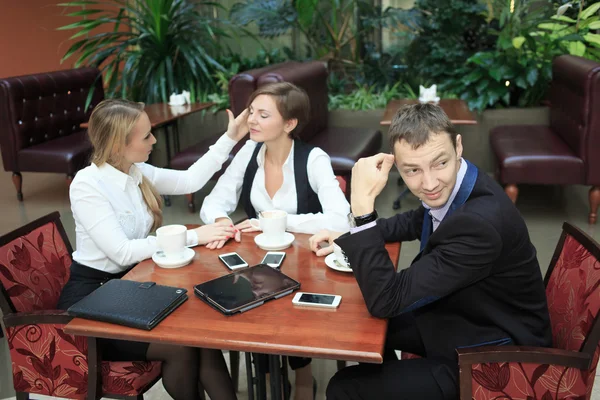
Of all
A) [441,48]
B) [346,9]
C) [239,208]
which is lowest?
[239,208]

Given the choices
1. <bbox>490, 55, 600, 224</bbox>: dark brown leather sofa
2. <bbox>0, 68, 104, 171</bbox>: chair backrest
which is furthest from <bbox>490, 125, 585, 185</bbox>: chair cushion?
<bbox>0, 68, 104, 171</bbox>: chair backrest

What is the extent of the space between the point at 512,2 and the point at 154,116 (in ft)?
12.2

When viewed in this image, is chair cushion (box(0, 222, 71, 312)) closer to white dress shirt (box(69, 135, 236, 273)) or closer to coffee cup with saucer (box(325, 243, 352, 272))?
white dress shirt (box(69, 135, 236, 273))

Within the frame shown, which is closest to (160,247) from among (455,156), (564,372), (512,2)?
(455,156)

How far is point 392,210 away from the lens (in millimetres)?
4758

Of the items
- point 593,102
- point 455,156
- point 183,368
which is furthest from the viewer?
point 593,102

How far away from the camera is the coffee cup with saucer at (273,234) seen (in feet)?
6.28

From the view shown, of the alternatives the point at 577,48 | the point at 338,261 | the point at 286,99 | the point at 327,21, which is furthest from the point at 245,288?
the point at 327,21

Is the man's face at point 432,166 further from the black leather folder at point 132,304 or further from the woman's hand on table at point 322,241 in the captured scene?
the black leather folder at point 132,304

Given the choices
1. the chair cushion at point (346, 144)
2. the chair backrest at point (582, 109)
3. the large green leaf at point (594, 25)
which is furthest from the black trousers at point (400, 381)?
the large green leaf at point (594, 25)

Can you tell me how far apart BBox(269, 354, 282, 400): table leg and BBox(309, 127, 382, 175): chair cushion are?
103 inches

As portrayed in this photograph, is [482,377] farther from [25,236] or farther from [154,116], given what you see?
[154,116]

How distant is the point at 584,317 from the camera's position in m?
1.53

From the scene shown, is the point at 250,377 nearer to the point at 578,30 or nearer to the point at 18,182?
the point at 18,182
